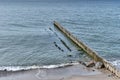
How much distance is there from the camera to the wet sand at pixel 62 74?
34.6 meters

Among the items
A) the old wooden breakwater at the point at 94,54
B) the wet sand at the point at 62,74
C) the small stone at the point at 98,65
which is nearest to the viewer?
the wet sand at the point at 62,74

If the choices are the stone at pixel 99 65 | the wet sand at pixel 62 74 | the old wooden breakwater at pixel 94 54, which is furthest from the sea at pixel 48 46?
the stone at pixel 99 65

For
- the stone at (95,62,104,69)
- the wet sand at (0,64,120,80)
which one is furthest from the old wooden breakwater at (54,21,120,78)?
the wet sand at (0,64,120,80)

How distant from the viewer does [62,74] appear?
36188 millimetres

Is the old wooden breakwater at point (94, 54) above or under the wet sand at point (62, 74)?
above

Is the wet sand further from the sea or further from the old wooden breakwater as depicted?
the sea

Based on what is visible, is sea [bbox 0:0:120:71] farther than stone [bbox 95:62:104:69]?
Yes

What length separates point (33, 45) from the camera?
52281 millimetres

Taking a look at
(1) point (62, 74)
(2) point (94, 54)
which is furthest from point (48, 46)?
(1) point (62, 74)

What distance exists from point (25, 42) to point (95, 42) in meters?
13.3

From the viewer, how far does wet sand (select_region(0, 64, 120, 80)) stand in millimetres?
34625

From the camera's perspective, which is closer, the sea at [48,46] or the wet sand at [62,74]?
the wet sand at [62,74]

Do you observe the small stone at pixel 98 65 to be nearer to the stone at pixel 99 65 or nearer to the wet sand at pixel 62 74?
the stone at pixel 99 65

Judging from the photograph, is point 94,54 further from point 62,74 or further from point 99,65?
point 62,74
